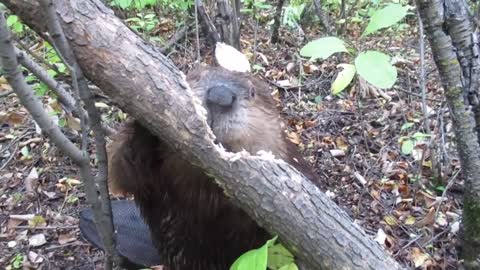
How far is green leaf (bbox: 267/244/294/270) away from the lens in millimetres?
1921

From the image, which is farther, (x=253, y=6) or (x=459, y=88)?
(x=253, y=6)

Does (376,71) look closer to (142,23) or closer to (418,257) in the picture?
(418,257)

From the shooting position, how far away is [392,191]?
12.1 ft

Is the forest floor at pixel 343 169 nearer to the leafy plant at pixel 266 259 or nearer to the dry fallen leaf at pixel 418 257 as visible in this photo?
the dry fallen leaf at pixel 418 257

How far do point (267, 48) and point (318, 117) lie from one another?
1.33 m

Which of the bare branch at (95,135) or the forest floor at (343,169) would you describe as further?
the forest floor at (343,169)

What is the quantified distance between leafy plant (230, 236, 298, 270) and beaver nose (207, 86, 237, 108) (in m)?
Answer: 0.50

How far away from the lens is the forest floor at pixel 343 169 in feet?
11.0

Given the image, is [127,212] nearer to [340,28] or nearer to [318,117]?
[318,117]

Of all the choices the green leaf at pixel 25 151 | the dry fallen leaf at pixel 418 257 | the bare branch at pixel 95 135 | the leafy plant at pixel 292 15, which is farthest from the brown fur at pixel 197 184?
the leafy plant at pixel 292 15

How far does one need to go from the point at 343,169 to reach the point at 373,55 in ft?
7.47

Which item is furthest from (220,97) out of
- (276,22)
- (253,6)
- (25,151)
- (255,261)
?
(253,6)

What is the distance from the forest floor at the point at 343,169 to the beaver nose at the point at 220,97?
1511 millimetres

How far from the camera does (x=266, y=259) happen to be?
1563 millimetres
